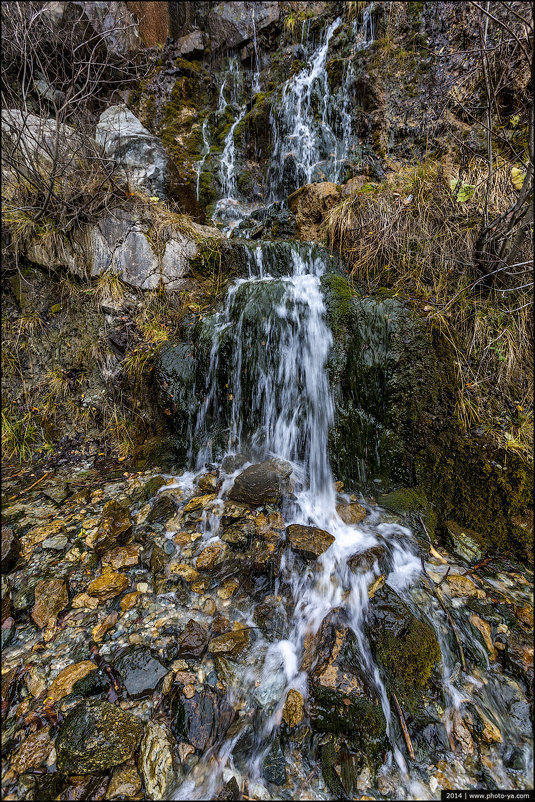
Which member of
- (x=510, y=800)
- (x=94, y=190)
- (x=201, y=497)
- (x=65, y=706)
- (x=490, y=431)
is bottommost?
(x=510, y=800)

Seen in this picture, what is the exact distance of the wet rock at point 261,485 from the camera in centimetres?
274

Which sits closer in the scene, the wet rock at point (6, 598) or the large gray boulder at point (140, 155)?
the wet rock at point (6, 598)

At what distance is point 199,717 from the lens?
5.02 feet

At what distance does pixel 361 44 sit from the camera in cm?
555

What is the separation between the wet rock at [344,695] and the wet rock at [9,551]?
2.11m

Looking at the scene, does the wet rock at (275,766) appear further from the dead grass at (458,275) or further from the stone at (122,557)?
the dead grass at (458,275)

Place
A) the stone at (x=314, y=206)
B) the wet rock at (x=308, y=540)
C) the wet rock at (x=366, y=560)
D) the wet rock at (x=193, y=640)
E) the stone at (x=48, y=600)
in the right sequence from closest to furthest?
the wet rock at (x=193, y=640) → the stone at (x=48, y=600) → the wet rock at (x=366, y=560) → the wet rock at (x=308, y=540) → the stone at (x=314, y=206)

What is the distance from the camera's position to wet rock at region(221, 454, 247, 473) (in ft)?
10.5

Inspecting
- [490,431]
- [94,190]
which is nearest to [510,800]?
[490,431]

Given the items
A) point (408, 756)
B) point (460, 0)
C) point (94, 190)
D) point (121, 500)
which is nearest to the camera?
point (408, 756)

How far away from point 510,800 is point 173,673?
1.58 metres

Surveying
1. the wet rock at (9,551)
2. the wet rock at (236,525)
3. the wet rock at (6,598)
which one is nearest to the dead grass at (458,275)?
the wet rock at (236,525)

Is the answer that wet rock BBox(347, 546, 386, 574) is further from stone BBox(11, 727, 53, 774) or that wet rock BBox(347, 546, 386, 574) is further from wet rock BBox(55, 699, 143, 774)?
stone BBox(11, 727, 53, 774)

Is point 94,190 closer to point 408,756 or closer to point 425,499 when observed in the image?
point 425,499
